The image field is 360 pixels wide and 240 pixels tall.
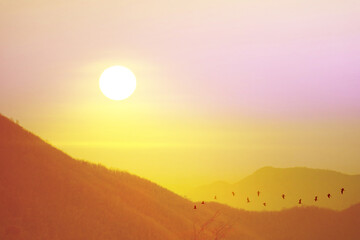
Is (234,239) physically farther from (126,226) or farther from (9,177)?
(9,177)

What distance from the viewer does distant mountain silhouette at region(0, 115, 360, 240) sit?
2623 centimetres

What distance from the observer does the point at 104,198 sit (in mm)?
32844

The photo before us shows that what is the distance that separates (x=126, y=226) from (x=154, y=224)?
9.43ft

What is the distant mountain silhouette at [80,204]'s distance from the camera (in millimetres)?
26234

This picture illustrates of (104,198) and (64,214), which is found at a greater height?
(104,198)

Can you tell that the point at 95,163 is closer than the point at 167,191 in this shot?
Yes

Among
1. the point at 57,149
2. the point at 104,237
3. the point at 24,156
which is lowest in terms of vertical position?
the point at 104,237

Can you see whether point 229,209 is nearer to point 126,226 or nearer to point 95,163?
point 95,163

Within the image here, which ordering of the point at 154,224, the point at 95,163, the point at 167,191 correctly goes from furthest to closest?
the point at 167,191 → the point at 95,163 → the point at 154,224

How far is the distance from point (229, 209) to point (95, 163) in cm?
1921

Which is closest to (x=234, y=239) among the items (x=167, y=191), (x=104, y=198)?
(x=167, y=191)

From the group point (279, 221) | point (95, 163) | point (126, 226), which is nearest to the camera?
point (126, 226)

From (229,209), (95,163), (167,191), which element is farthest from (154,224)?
(229,209)

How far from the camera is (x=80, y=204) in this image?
30031 mm
